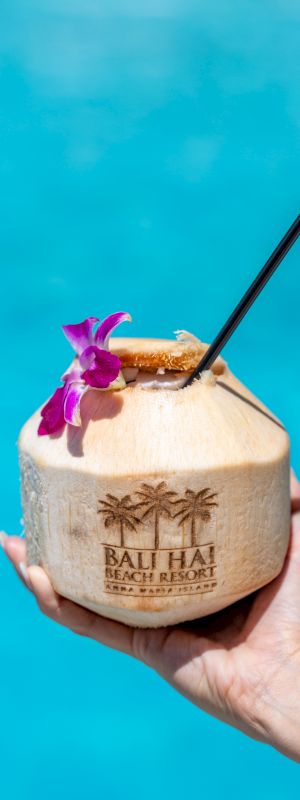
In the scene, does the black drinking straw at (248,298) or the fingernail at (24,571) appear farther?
the fingernail at (24,571)

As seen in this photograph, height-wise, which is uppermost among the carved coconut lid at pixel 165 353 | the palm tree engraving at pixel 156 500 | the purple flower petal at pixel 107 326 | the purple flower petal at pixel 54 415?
the purple flower petal at pixel 107 326

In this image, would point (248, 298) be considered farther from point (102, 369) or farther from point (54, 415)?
point (54, 415)

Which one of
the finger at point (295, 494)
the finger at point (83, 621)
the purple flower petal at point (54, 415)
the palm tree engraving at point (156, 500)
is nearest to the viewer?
the palm tree engraving at point (156, 500)

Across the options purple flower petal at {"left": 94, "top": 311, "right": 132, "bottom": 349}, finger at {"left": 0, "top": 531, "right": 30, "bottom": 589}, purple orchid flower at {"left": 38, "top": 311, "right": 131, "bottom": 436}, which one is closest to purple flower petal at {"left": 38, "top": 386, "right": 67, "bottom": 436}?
purple orchid flower at {"left": 38, "top": 311, "right": 131, "bottom": 436}

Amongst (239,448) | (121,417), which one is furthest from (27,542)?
(239,448)

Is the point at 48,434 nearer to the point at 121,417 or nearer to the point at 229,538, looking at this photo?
the point at 121,417

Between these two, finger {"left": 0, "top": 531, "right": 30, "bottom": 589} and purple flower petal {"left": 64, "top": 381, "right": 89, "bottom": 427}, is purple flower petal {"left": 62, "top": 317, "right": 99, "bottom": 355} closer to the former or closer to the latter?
purple flower petal {"left": 64, "top": 381, "right": 89, "bottom": 427}

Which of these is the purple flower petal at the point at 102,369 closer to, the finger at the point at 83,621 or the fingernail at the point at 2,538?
the finger at the point at 83,621

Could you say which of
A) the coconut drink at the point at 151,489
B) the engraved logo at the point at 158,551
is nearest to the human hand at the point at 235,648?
the coconut drink at the point at 151,489
